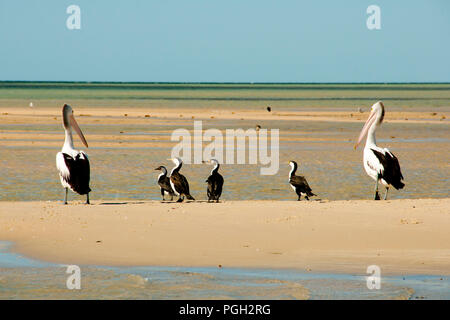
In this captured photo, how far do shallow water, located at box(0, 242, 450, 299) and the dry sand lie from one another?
0.33 metres

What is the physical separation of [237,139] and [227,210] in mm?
16445

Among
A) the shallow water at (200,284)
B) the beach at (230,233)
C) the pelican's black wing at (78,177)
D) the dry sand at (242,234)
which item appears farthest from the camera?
the pelican's black wing at (78,177)

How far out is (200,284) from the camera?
7.28 meters

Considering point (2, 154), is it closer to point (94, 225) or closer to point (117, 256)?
point (94, 225)

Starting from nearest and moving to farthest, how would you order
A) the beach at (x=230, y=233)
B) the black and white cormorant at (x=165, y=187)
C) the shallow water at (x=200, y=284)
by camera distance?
the shallow water at (x=200, y=284), the beach at (x=230, y=233), the black and white cormorant at (x=165, y=187)

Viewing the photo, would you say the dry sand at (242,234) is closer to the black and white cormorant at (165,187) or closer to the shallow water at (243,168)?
the black and white cormorant at (165,187)

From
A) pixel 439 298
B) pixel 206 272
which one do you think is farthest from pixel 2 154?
pixel 439 298

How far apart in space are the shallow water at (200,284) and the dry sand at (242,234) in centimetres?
33

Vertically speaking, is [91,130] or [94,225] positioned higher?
[91,130]

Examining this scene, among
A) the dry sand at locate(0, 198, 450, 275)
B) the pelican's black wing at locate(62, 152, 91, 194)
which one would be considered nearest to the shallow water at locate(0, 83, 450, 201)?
the pelican's black wing at locate(62, 152, 91, 194)

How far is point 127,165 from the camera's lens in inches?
747

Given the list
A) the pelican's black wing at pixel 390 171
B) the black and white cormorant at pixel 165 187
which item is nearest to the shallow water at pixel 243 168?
the black and white cormorant at pixel 165 187

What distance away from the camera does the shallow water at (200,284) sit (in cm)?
→ 688

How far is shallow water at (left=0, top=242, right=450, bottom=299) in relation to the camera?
22.6ft
